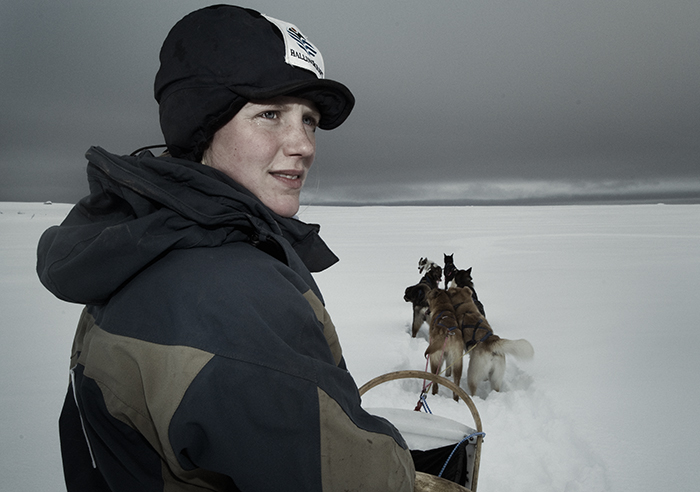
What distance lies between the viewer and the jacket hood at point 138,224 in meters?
0.78

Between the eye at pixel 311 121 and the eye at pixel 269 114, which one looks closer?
the eye at pixel 269 114

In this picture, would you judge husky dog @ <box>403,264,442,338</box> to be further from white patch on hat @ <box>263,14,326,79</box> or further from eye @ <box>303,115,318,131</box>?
white patch on hat @ <box>263,14,326,79</box>

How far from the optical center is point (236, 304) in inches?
Answer: 27.8

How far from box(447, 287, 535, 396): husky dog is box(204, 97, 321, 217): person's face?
10.4 feet

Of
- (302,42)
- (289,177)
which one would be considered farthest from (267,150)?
(302,42)

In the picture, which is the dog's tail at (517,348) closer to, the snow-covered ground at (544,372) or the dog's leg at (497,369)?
the dog's leg at (497,369)

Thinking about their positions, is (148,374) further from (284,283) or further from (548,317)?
(548,317)

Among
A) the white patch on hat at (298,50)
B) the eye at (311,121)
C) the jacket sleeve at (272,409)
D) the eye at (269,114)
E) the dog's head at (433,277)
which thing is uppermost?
the dog's head at (433,277)

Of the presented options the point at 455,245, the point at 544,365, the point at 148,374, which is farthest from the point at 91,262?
the point at 455,245

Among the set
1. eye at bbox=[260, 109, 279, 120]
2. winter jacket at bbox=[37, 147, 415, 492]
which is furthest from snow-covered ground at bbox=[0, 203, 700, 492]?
eye at bbox=[260, 109, 279, 120]

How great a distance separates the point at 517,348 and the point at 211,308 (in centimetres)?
354

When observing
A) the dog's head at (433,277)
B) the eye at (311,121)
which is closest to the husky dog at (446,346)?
the dog's head at (433,277)

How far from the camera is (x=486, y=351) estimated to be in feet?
12.4

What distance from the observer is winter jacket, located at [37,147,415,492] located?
0.67 metres
